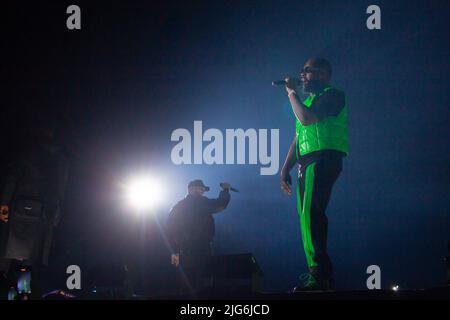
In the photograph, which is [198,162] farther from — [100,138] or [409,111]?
[409,111]

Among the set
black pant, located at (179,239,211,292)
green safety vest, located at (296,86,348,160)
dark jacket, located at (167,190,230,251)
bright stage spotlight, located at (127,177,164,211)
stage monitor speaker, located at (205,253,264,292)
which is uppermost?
bright stage spotlight, located at (127,177,164,211)

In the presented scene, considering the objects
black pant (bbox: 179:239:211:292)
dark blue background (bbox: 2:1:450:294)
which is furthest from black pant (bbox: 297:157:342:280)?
dark blue background (bbox: 2:1:450:294)

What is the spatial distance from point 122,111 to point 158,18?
1.14 meters

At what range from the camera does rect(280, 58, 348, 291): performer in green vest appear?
434 centimetres

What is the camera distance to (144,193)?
25.0 ft

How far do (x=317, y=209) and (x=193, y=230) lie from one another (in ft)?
9.18

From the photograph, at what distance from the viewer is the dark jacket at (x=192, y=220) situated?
275 inches

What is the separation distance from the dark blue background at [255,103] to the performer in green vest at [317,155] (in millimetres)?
2773

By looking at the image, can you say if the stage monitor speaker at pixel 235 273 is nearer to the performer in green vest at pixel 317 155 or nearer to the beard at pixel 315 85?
the performer in green vest at pixel 317 155

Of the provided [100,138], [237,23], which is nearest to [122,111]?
[100,138]

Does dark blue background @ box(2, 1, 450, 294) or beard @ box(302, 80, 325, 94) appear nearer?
beard @ box(302, 80, 325, 94)

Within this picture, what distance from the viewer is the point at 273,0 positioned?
24.3ft

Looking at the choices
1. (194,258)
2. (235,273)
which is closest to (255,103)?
(194,258)

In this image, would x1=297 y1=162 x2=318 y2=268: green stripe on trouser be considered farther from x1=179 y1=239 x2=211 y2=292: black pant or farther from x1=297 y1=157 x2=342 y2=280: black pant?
x1=179 y1=239 x2=211 y2=292: black pant
